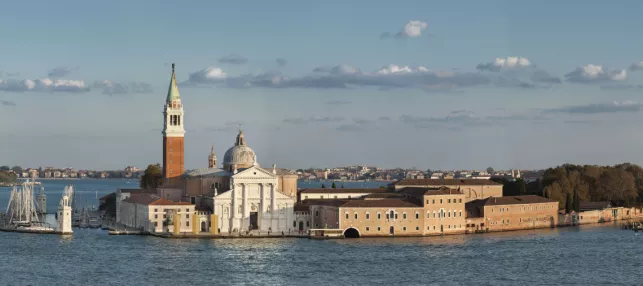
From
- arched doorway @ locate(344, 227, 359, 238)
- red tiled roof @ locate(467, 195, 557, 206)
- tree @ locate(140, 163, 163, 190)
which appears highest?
tree @ locate(140, 163, 163, 190)

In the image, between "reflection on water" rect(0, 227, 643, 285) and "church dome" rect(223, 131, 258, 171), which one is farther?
"church dome" rect(223, 131, 258, 171)

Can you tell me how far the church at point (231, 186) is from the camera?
50.3 meters

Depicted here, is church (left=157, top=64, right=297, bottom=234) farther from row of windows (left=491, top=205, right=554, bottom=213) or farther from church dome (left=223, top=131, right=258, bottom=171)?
row of windows (left=491, top=205, right=554, bottom=213)

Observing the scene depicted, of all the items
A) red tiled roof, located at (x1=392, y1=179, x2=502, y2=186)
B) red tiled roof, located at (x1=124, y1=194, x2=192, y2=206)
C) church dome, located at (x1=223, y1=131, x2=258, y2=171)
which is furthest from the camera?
red tiled roof, located at (x1=392, y1=179, x2=502, y2=186)

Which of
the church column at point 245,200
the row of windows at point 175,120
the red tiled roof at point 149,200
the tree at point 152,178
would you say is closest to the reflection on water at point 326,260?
the red tiled roof at point 149,200

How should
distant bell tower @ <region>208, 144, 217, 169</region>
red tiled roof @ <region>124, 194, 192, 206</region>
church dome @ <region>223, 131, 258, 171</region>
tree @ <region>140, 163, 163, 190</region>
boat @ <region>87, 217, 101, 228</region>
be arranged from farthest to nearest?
1. tree @ <region>140, 163, 163, 190</region>
2. distant bell tower @ <region>208, 144, 217, 169</region>
3. boat @ <region>87, 217, 101, 228</region>
4. church dome @ <region>223, 131, 258, 171</region>
5. red tiled roof @ <region>124, 194, 192, 206</region>

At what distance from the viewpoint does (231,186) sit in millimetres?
50406

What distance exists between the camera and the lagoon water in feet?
112

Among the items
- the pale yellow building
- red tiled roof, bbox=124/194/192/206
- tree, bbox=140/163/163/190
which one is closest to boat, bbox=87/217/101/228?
red tiled roof, bbox=124/194/192/206

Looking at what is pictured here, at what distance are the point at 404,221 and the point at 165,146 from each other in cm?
1582

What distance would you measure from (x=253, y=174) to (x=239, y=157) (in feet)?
18.3

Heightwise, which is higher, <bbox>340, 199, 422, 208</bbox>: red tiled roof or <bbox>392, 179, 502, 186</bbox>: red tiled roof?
<bbox>392, 179, 502, 186</bbox>: red tiled roof

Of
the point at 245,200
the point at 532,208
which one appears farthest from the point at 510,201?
the point at 245,200

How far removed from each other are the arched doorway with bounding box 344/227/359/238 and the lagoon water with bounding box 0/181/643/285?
1.60 m
